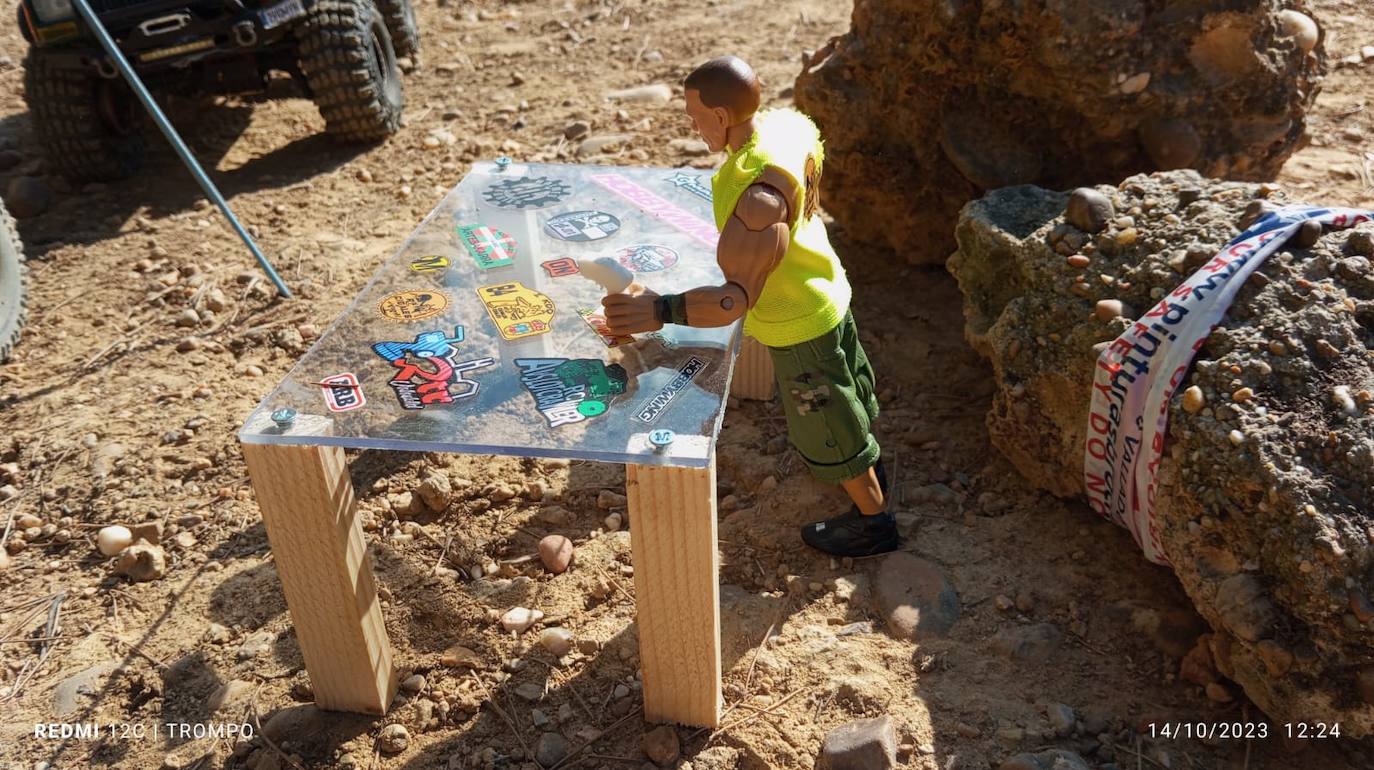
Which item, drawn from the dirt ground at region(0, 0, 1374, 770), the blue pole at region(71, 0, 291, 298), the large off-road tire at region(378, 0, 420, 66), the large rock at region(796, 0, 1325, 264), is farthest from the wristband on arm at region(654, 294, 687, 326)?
the large off-road tire at region(378, 0, 420, 66)

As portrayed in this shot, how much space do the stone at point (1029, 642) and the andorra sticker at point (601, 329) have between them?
3.75 feet

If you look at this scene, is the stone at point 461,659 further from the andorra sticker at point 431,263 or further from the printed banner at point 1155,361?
the printed banner at point 1155,361

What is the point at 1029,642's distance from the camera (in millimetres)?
2518

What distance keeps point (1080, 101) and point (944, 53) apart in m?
0.46

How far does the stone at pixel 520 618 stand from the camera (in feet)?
8.94

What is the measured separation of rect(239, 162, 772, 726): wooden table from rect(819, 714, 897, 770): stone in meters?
0.27

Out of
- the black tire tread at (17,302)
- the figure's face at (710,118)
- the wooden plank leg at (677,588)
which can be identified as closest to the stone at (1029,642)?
the wooden plank leg at (677,588)

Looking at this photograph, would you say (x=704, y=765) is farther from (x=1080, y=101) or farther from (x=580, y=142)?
(x=580, y=142)

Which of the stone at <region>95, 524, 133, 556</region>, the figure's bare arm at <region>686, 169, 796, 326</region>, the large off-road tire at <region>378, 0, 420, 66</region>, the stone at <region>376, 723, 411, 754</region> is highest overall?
the figure's bare arm at <region>686, 169, 796, 326</region>

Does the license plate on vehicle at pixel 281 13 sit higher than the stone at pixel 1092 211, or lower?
higher

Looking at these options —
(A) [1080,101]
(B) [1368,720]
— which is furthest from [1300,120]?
(B) [1368,720]

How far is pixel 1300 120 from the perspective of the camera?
3.46 metres

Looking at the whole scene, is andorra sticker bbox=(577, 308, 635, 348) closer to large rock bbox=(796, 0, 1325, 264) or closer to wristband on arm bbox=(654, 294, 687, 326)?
wristband on arm bbox=(654, 294, 687, 326)

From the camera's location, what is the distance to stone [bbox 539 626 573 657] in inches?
104
